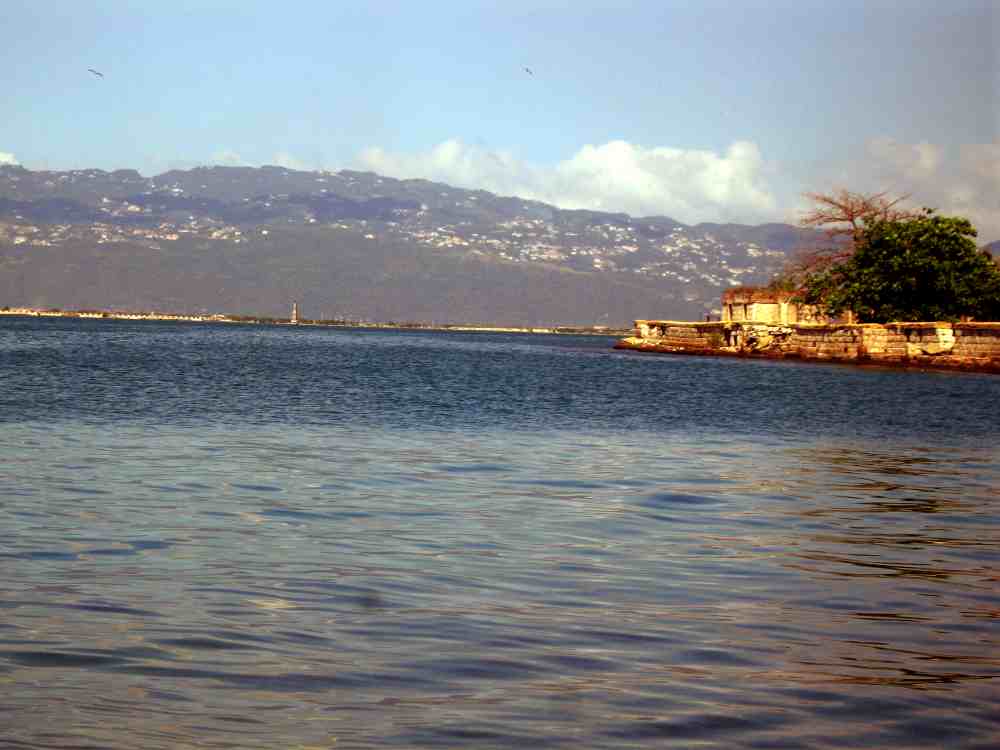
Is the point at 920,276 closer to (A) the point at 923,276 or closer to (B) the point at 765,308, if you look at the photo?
(A) the point at 923,276

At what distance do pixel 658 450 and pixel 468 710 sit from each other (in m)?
18.1

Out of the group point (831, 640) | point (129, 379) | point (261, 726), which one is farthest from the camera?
point (129, 379)

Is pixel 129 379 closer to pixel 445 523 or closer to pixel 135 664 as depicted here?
pixel 445 523

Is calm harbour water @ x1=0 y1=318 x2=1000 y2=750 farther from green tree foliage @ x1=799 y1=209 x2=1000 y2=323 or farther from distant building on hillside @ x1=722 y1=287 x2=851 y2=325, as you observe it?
distant building on hillside @ x1=722 y1=287 x2=851 y2=325

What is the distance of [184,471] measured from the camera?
1853 cm

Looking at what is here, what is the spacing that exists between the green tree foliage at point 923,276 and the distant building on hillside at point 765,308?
Result: 40.5 ft

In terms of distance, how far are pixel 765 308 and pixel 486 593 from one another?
94374 mm

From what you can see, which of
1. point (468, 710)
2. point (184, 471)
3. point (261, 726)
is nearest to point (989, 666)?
point (468, 710)

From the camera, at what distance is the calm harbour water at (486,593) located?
280 inches

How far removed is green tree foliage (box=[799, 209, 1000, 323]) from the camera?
76.6 metres

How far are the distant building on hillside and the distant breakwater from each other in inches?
98.8

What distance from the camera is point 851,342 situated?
82.4 metres

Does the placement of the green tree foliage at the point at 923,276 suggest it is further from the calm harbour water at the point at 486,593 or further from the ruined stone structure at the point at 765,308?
the calm harbour water at the point at 486,593

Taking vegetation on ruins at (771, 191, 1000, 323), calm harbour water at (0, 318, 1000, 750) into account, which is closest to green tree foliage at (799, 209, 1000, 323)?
vegetation on ruins at (771, 191, 1000, 323)
